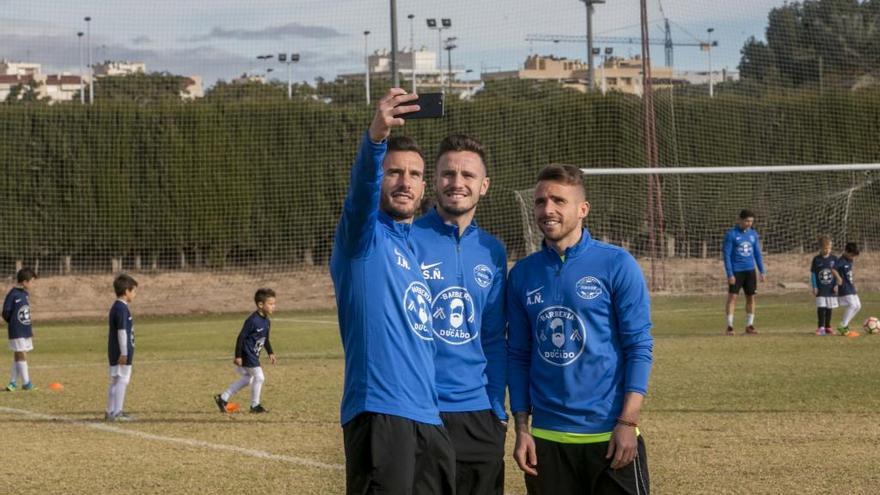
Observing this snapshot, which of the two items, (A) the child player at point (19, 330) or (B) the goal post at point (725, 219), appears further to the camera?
(B) the goal post at point (725, 219)

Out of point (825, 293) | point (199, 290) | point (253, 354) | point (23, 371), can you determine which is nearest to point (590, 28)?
point (199, 290)

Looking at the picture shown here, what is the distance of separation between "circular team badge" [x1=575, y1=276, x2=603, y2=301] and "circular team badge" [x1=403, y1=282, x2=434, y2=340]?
70 cm

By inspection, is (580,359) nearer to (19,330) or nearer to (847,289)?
(19,330)

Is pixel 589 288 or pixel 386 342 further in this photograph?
pixel 589 288

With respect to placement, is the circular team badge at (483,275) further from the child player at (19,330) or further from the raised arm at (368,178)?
the child player at (19,330)

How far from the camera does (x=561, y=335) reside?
220 inches

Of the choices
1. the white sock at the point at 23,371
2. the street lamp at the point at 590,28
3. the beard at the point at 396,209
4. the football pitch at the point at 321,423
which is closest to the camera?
the beard at the point at 396,209

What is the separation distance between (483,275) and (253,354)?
857cm

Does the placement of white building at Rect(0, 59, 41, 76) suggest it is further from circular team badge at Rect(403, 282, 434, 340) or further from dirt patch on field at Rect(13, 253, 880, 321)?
circular team badge at Rect(403, 282, 434, 340)

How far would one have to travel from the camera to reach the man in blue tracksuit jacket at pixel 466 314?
565 cm

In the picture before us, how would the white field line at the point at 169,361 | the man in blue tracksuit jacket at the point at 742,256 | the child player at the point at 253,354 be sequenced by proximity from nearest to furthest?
the child player at the point at 253,354
the white field line at the point at 169,361
the man in blue tracksuit jacket at the point at 742,256

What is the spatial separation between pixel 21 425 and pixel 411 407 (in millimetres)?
9230

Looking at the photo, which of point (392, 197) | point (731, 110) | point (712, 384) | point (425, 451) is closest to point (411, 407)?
point (425, 451)

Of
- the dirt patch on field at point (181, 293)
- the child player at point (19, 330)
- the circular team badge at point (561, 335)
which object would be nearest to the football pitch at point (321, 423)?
the child player at point (19, 330)
